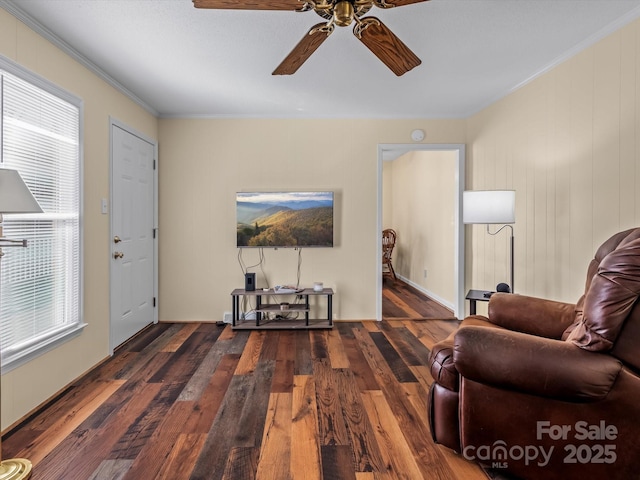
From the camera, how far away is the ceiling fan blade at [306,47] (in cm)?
179

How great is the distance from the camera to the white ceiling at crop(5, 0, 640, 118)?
2201 mm

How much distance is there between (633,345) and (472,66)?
239cm

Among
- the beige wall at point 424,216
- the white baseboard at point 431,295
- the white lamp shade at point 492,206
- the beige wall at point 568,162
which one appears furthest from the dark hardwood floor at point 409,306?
the white lamp shade at point 492,206

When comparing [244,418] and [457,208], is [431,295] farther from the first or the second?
[244,418]

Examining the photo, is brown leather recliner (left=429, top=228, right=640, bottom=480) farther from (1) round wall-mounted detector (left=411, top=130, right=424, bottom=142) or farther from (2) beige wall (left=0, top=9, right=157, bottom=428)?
(1) round wall-mounted detector (left=411, top=130, right=424, bottom=142)

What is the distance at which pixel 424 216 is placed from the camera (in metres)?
6.06

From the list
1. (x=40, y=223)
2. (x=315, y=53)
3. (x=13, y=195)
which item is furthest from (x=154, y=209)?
(x=13, y=195)

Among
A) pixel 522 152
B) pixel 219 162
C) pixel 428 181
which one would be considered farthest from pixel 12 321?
pixel 428 181

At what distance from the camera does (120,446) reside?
188 centimetres

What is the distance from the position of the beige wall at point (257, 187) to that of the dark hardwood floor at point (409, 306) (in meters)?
0.71

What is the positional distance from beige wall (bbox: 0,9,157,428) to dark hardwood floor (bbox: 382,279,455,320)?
119 inches

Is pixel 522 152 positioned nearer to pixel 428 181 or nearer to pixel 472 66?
pixel 472 66

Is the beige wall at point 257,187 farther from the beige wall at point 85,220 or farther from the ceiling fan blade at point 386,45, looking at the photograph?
the ceiling fan blade at point 386,45

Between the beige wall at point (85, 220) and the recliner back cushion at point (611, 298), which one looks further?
the beige wall at point (85, 220)
